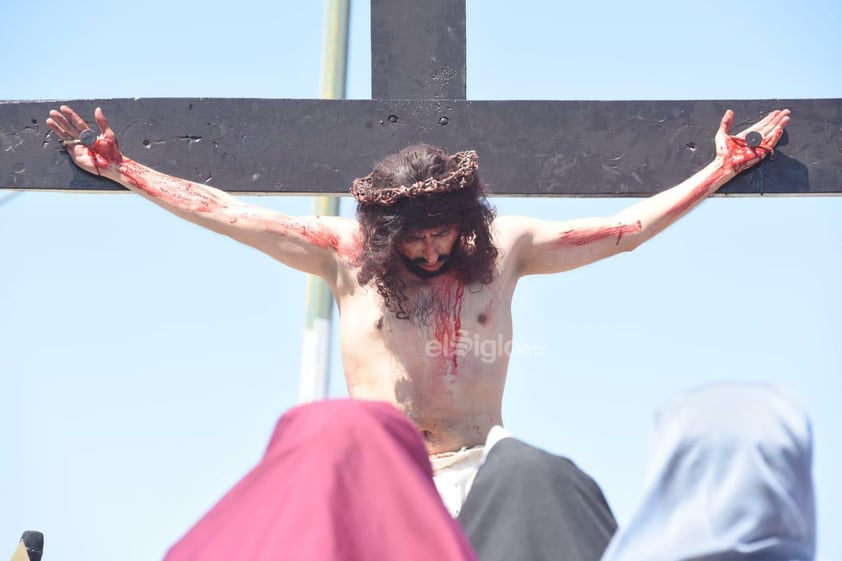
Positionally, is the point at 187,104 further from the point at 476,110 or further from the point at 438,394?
the point at 438,394

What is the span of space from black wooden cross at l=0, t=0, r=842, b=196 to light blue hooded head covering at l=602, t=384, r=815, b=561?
78.7 inches

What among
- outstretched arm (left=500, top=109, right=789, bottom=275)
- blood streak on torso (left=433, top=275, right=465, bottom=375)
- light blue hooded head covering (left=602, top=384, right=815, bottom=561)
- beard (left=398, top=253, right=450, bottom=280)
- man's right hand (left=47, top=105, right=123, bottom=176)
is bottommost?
light blue hooded head covering (left=602, top=384, right=815, bottom=561)

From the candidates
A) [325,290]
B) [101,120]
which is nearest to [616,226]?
[101,120]

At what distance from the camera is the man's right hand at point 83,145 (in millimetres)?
3514

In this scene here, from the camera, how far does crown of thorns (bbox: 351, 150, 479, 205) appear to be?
320cm

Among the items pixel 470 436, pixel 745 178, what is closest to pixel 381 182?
pixel 470 436

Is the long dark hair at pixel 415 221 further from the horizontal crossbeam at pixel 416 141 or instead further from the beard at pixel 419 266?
the horizontal crossbeam at pixel 416 141

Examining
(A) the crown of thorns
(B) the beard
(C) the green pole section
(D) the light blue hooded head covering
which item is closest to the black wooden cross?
(A) the crown of thorns

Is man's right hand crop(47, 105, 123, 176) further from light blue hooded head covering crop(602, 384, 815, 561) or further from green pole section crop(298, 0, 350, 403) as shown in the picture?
green pole section crop(298, 0, 350, 403)

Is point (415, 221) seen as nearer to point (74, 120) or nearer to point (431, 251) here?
point (431, 251)

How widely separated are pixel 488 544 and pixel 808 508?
0.72m

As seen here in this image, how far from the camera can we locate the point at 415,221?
3.21 m

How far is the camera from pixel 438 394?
315 cm

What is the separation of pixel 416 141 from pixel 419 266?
0.46m
